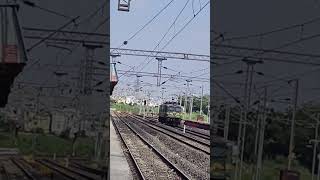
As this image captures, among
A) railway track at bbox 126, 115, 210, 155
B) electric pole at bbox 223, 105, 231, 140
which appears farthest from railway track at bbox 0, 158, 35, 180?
electric pole at bbox 223, 105, 231, 140

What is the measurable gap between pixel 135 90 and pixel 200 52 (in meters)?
0.42

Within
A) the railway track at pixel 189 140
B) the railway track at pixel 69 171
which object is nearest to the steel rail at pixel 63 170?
the railway track at pixel 69 171

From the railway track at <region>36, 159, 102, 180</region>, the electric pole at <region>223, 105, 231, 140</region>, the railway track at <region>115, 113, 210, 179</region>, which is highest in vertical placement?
the electric pole at <region>223, 105, 231, 140</region>

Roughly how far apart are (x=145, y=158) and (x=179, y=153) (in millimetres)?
183

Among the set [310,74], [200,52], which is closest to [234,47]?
[200,52]

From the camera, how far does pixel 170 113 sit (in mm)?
2377

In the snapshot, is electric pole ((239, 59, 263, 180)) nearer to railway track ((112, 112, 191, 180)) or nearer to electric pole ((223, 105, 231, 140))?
electric pole ((223, 105, 231, 140))

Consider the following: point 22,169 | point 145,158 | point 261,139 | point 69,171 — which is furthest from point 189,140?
point 22,169

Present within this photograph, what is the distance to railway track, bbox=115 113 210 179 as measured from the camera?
240 centimetres

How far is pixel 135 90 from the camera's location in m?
2.53

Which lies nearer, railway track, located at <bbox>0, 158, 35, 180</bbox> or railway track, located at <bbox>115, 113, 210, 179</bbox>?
railway track, located at <bbox>0, 158, 35, 180</bbox>

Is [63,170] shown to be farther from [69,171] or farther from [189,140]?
[189,140]

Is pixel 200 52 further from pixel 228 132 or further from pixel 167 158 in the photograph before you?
pixel 167 158

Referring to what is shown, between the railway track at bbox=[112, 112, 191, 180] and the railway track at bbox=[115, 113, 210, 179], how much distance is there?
0.07 feet
